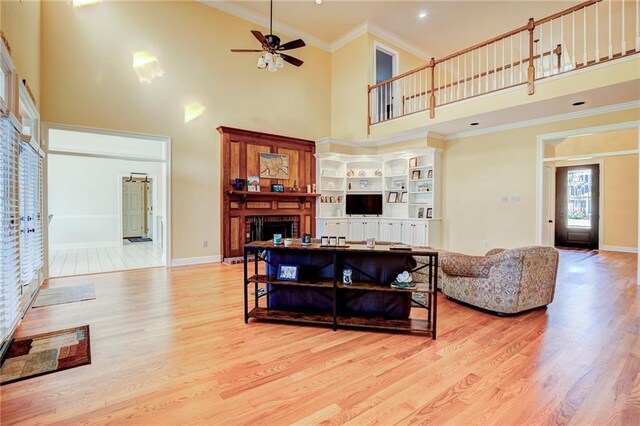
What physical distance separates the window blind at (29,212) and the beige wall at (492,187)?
7437 mm

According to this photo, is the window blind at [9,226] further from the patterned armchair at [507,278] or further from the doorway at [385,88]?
the doorway at [385,88]

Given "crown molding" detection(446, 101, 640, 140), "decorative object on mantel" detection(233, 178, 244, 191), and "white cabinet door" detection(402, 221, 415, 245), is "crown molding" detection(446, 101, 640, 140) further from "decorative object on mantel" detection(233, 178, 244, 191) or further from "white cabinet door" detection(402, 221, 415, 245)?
"decorative object on mantel" detection(233, 178, 244, 191)

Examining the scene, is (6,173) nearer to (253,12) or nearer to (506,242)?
(253,12)

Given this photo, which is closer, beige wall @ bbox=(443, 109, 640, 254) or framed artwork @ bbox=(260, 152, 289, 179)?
beige wall @ bbox=(443, 109, 640, 254)

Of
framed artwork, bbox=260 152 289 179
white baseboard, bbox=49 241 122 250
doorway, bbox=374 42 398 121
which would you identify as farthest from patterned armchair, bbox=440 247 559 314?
white baseboard, bbox=49 241 122 250

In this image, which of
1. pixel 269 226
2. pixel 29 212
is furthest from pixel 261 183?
pixel 29 212

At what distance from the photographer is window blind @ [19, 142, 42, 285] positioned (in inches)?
137

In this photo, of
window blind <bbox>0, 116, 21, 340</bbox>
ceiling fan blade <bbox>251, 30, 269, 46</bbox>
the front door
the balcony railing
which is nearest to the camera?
window blind <bbox>0, 116, 21, 340</bbox>

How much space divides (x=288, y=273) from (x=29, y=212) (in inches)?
130

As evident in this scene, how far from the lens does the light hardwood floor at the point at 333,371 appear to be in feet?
5.96

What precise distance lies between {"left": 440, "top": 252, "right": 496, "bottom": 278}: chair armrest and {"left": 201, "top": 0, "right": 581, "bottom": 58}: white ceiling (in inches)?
230

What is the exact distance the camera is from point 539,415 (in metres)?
1.79

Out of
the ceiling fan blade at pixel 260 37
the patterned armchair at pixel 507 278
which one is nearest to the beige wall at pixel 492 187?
the patterned armchair at pixel 507 278

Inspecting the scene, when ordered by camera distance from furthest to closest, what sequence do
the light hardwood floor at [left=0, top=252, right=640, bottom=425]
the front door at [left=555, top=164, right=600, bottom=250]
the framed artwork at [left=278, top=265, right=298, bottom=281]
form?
the front door at [left=555, top=164, right=600, bottom=250]
the framed artwork at [left=278, top=265, right=298, bottom=281]
the light hardwood floor at [left=0, top=252, right=640, bottom=425]
